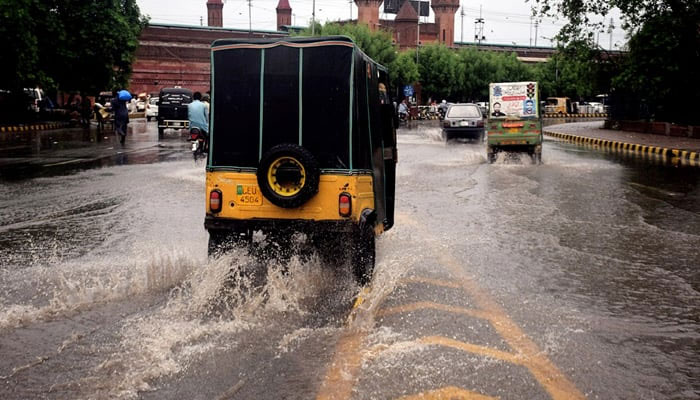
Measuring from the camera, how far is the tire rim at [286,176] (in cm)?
621

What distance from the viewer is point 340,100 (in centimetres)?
626

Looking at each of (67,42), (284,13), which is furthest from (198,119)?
(284,13)

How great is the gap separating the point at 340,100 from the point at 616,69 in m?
35.7

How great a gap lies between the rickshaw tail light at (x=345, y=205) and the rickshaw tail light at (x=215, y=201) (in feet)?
3.45

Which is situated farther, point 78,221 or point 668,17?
point 668,17

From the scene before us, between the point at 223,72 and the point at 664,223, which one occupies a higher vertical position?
the point at 223,72

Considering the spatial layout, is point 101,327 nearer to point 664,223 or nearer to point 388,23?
point 664,223

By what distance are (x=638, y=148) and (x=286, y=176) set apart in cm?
2293

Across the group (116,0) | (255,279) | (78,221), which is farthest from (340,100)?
(116,0)

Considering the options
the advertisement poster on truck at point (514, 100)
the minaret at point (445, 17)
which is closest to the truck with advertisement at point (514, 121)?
the advertisement poster on truck at point (514, 100)

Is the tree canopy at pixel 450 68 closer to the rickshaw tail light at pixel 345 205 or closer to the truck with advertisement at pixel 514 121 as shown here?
the truck with advertisement at pixel 514 121

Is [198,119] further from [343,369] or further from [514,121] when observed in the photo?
[343,369]

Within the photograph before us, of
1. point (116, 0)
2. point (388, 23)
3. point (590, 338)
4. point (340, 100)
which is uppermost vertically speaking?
point (388, 23)

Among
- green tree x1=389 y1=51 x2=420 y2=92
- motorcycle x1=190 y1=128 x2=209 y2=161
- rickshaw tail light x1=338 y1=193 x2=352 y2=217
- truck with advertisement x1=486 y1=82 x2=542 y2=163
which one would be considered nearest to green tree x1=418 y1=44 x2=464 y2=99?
green tree x1=389 y1=51 x2=420 y2=92
